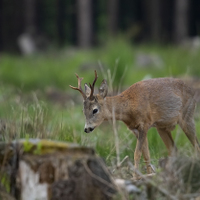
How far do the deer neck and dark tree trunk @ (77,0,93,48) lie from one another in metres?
17.6

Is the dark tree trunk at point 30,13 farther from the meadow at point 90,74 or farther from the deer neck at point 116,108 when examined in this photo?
the deer neck at point 116,108

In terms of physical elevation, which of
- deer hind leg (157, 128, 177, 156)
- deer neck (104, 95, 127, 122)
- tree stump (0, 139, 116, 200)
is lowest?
deer hind leg (157, 128, 177, 156)

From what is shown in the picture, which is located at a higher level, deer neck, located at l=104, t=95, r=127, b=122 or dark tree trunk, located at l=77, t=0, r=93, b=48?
dark tree trunk, located at l=77, t=0, r=93, b=48

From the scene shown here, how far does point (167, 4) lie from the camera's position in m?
31.8

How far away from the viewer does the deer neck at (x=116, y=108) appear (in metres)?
5.89

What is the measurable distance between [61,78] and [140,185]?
11.4 m

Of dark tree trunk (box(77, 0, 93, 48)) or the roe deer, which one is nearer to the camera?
the roe deer

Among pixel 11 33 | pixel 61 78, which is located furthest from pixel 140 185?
pixel 11 33

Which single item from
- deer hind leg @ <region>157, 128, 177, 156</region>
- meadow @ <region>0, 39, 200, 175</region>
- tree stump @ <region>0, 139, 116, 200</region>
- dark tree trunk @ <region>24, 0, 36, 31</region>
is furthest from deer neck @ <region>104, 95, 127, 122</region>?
dark tree trunk @ <region>24, 0, 36, 31</region>

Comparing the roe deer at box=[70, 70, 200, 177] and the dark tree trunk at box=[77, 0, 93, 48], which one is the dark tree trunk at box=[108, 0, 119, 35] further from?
the roe deer at box=[70, 70, 200, 177]

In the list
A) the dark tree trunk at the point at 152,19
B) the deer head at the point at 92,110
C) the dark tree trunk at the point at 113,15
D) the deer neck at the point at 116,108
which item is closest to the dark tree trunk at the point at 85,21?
the dark tree trunk at the point at 113,15

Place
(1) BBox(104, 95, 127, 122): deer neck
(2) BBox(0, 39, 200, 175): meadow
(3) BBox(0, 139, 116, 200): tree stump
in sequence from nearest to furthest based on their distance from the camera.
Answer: (3) BBox(0, 139, 116, 200): tree stump, (1) BBox(104, 95, 127, 122): deer neck, (2) BBox(0, 39, 200, 175): meadow

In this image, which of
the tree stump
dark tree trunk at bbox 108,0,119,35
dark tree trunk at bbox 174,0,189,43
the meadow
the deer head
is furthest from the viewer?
dark tree trunk at bbox 108,0,119,35

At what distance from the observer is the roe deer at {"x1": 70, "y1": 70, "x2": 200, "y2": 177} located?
18.9 feet
